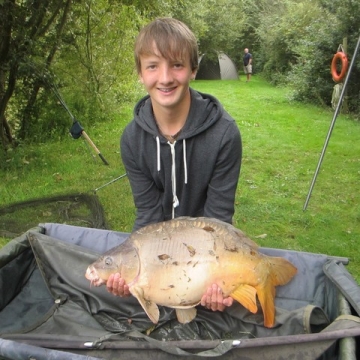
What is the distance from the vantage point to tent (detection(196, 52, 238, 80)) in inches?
589

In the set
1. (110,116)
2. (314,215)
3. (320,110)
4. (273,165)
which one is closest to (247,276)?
(314,215)

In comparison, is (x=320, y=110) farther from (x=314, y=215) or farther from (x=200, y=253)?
(x=200, y=253)

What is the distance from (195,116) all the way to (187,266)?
0.49m

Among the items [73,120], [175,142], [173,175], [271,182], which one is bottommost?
[271,182]

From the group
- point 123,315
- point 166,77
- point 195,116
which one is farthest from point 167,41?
point 123,315

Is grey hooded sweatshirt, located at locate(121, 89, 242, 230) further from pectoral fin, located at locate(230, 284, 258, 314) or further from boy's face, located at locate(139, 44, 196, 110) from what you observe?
pectoral fin, located at locate(230, 284, 258, 314)

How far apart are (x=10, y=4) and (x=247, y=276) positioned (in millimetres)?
3150

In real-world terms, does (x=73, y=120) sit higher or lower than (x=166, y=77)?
lower

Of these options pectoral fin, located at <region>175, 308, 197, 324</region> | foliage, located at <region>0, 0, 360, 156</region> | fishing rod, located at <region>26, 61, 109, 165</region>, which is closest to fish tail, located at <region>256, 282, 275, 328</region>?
pectoral fin, located at <region>175, 308, 197, 324</region>

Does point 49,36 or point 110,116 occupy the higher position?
point 49,36

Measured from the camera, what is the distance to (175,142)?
4.76 ft

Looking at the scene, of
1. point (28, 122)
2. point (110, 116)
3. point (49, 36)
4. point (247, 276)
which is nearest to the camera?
point (247, 276)

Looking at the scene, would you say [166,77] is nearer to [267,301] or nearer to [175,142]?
[175,142]

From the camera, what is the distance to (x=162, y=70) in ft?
4.37
